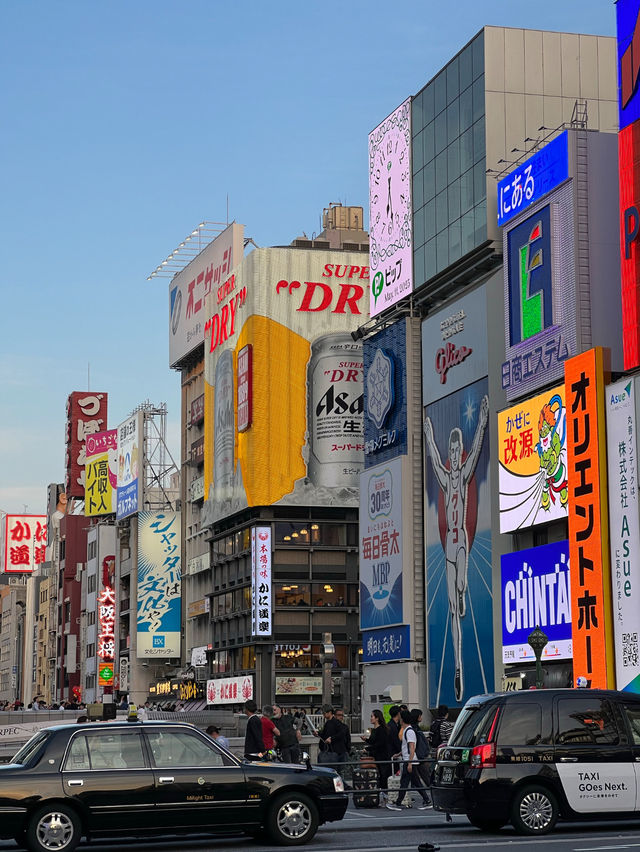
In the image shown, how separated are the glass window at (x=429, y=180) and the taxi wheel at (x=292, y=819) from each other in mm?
51962

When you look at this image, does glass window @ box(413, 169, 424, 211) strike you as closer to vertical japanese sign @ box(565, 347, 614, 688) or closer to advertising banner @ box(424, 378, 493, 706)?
advertising banner @ box(424, 378, 493, 706)

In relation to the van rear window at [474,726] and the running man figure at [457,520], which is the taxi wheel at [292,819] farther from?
the running man figure at [457,520]

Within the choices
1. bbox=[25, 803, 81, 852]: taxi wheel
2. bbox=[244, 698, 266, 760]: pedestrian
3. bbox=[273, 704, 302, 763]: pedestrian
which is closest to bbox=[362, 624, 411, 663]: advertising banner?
bbox=[273, 704, 302, 763]: pedestrian

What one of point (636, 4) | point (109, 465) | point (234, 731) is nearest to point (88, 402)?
point (109, 465)

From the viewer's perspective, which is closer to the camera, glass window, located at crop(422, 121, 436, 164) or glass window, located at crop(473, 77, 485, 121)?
glass window, located at crop(473, 77, 485, 121)

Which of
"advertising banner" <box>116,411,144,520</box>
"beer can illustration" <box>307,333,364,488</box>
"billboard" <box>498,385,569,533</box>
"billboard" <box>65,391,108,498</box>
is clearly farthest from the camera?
"billboard" <box>65,391,108,498</box>

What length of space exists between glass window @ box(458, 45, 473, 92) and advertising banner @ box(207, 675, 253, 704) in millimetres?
44909

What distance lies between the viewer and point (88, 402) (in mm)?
156875

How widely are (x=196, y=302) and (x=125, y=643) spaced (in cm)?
3477

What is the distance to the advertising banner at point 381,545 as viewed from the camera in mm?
71812

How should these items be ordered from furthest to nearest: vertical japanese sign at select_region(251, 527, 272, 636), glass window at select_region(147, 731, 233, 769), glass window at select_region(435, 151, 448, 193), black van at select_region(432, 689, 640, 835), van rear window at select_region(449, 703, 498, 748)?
vertical japanese sign at select_region(251, 527, 272, 636) < glass window at select_region(435, 151, 448, 193) < van rear window at select_region(449, 703, 498, 748) < black van at select_region(432, 689, 640, 835) < glass window at select_region(147, 731, 233, 769)

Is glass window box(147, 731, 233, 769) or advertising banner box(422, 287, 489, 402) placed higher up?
advertising banner box(422, 287, 489, 402)

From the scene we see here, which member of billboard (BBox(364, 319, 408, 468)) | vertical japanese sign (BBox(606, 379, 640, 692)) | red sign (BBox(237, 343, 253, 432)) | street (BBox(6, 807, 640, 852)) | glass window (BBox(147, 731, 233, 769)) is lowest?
street (BBox(6, 807, 640, 852))

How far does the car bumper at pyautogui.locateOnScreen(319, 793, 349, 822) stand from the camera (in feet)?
66.9
